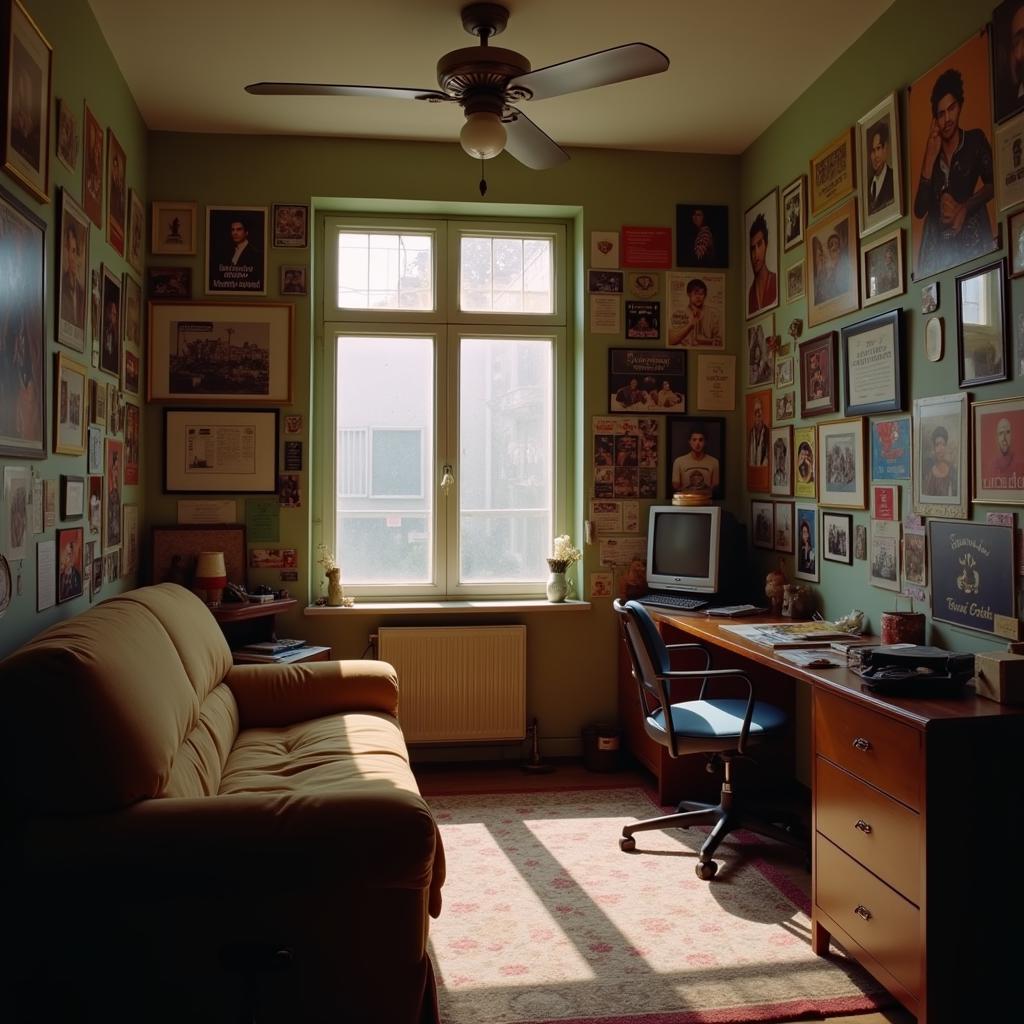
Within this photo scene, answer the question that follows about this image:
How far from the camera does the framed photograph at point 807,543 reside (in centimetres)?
358

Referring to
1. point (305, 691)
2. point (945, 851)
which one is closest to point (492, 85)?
point (305, 691)

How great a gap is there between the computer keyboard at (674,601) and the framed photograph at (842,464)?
26.9 inches

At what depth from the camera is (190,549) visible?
3965 millimetres

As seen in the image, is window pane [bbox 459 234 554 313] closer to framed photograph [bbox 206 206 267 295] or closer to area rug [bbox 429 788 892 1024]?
framed photograph [bbox 206 206 267 295]

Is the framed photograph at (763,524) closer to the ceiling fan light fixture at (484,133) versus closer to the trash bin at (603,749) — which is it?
the trash bin at (603,749)

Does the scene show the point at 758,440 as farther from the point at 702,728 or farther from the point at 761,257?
the point at 702,728

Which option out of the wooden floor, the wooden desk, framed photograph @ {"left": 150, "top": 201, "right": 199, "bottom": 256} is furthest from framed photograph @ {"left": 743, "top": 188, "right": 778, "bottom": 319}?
framed photograph @ {"left": 150, "top": 201, "right": 199, "bottom": 256}

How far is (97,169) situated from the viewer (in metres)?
3.15

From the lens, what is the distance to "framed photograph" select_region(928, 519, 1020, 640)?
245cm

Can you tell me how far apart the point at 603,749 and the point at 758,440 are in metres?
1.62

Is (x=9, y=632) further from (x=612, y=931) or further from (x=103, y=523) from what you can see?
(x=612, y=931)

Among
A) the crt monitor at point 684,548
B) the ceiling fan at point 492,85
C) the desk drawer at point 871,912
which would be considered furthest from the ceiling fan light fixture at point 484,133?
the desk drawer at point 871,912

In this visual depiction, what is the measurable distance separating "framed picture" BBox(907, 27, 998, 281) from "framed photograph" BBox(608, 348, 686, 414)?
5.01 feet

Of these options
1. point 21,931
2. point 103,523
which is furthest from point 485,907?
point 103,523
